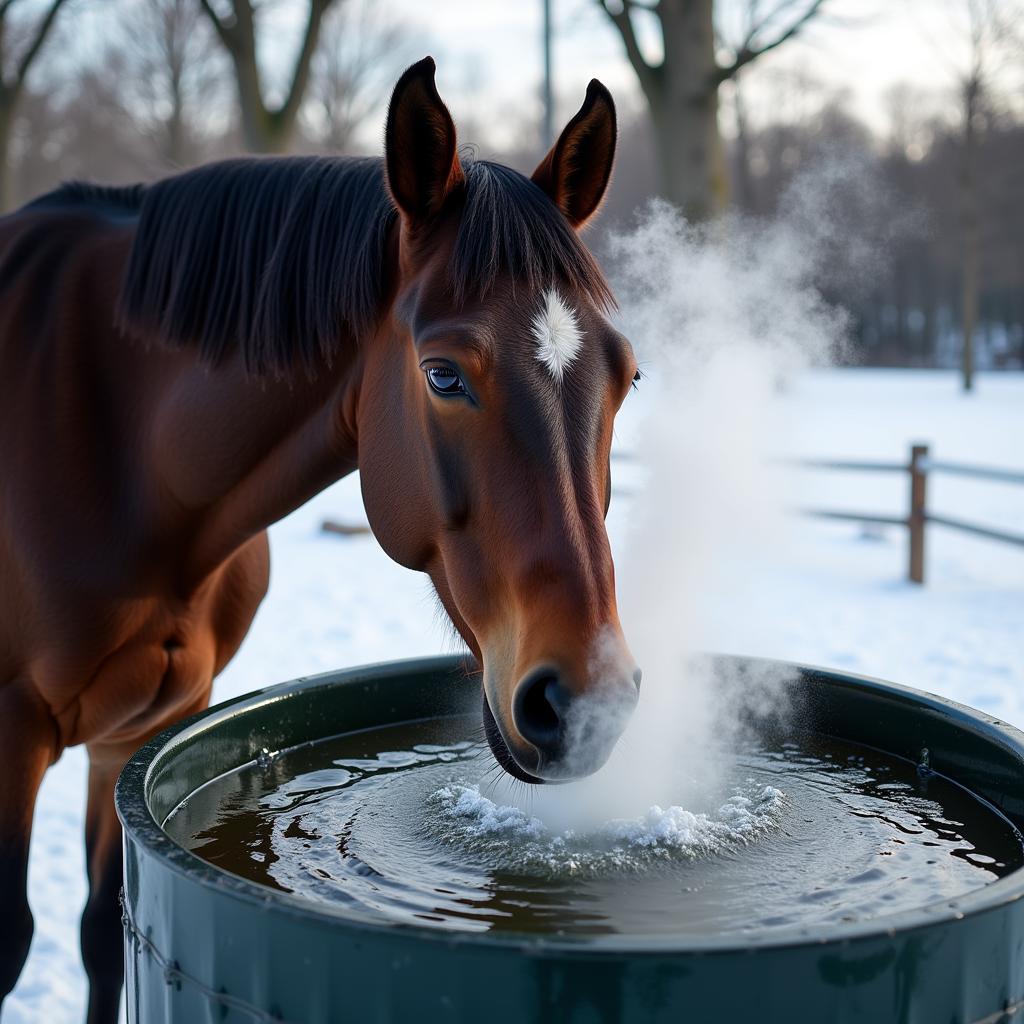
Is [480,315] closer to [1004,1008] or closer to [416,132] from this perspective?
[416,132]

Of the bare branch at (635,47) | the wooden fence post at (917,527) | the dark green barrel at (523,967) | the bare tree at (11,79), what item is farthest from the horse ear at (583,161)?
the bare tree at (11,79)

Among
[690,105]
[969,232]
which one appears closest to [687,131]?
[690,105]

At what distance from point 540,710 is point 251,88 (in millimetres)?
9869

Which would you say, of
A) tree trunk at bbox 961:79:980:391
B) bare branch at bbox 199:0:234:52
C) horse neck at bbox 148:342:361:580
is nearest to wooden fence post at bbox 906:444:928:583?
horse neck at bbox 148:342:361:580

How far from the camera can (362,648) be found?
6.12m

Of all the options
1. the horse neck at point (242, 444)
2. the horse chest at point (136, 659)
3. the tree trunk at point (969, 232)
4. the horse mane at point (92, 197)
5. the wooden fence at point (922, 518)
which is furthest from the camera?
the tree trunk at point (969, 232)

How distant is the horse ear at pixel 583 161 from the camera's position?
182 centimetres

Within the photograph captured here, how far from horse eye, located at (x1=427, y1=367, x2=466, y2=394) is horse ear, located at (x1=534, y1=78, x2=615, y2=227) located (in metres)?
0.47

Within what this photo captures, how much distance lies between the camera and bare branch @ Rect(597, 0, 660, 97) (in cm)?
901

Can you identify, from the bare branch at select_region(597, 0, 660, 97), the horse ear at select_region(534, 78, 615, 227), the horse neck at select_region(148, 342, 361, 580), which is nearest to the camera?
the horse ear at select_region(534, 78, 615, 227)

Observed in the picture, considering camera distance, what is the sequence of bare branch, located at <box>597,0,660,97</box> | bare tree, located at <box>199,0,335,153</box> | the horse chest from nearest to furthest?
the horse chest, bare branch, located at <box>597,0,660,97</box>, bare tree, located at <box>199,0,335,153</box>

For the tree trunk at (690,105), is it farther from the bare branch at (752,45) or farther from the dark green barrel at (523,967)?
the dark green barrel at (523,967)

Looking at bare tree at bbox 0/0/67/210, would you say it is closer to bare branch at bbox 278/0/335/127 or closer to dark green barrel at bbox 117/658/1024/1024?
bare branch at bbox 278/0/335/127

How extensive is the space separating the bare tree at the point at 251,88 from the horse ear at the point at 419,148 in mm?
8942
